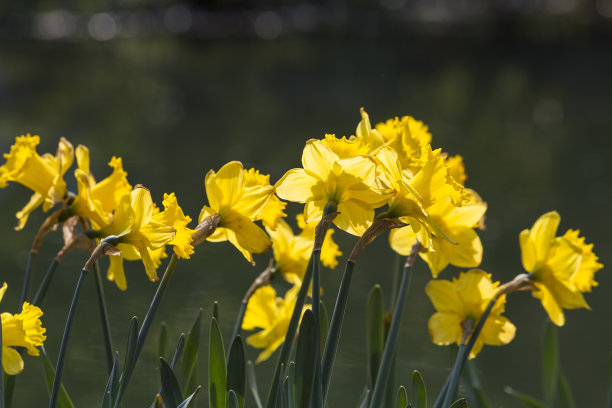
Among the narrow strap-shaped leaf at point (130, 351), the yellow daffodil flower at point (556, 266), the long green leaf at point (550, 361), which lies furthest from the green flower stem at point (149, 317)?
the long green leaf at point (550, 361)

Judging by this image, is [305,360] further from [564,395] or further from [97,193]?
[564,395]

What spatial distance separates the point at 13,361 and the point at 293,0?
40.3ft

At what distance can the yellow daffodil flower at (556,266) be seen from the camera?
2.73 ft

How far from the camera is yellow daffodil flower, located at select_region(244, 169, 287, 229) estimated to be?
0.80m

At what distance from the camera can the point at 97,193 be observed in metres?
0.88

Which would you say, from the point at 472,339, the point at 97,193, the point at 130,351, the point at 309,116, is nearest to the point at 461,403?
the point at 472,339

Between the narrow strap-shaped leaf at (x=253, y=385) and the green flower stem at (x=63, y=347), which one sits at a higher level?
the green flower stem at (x=63, y=347)

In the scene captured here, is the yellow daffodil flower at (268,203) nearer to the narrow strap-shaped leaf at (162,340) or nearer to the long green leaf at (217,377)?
the long green leaf at (217,377)

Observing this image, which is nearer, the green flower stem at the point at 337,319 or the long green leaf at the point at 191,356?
the green flower stem at the point at 337,319

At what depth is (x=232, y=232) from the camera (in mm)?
800

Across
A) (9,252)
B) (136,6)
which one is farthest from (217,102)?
(136,6)

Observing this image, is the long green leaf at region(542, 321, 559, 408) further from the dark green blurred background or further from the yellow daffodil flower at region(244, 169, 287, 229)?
the yellow daffodil flower at region(244, 169, 287, 229)

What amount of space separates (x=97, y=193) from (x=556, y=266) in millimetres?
454

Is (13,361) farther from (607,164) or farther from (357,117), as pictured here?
(357,117)
